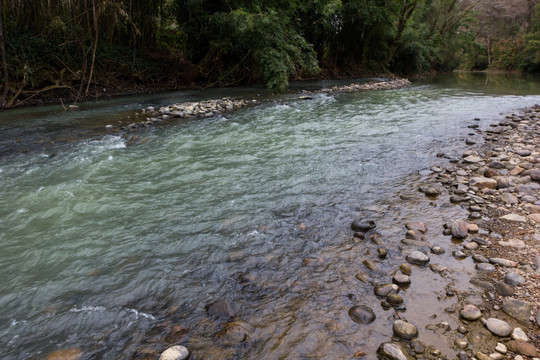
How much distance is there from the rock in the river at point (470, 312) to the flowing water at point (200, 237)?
0.15 metres

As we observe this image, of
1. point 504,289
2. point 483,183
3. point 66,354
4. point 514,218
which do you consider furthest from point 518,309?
point 66,354

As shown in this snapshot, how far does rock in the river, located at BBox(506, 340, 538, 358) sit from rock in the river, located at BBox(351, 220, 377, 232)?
1.58 m

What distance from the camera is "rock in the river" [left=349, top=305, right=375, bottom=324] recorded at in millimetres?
2275

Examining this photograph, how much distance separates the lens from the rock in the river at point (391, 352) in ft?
6.42

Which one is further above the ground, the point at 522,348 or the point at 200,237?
the point at 200,237

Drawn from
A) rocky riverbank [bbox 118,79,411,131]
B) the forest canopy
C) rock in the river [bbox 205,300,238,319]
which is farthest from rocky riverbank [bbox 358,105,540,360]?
the forest canopy

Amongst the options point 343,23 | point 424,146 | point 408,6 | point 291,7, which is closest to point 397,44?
point 408,6

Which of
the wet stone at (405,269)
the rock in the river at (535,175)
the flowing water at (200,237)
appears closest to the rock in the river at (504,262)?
the flowing water at (200,237)

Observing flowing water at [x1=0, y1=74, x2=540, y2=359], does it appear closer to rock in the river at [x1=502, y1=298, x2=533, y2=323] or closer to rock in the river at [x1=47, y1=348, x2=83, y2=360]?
rock in the river at [x1=47, y1=348, x2=83, y2=360]

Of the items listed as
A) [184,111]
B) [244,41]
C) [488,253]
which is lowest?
[488,253]

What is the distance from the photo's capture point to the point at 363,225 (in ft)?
11.3

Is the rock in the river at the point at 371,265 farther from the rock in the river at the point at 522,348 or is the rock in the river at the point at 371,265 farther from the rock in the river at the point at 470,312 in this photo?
the rock in the river at the point at 522,348

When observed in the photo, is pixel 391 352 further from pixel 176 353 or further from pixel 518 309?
pixel 176 353

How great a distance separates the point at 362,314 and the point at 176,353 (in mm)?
1309
